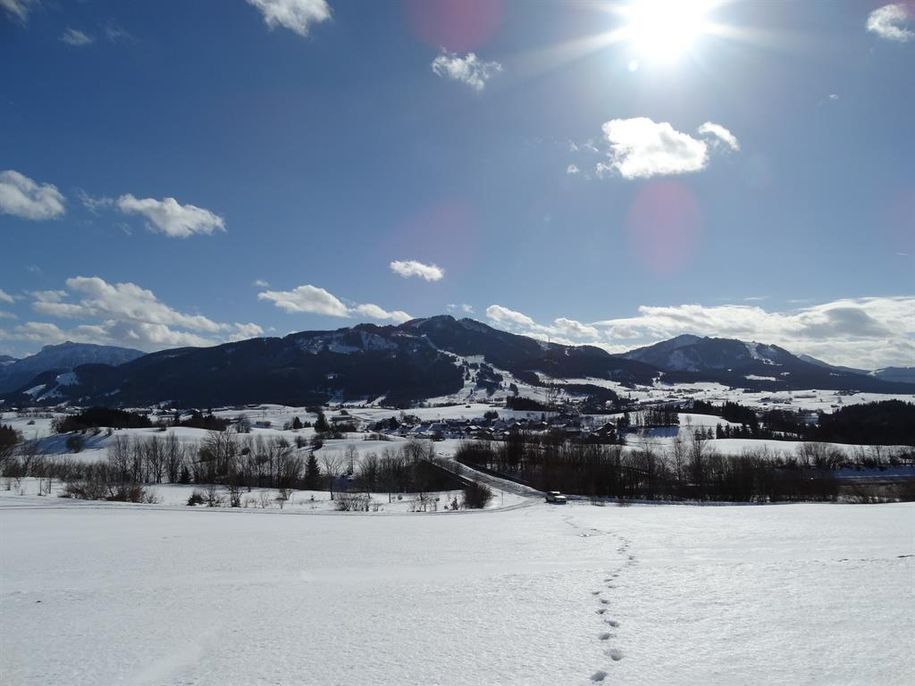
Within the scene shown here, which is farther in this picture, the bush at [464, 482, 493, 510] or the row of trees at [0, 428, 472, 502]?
the row of trees at [0, 428, 472, 502]

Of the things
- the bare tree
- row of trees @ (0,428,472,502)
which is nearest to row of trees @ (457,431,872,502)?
row of trees @ (0,428,472,502)

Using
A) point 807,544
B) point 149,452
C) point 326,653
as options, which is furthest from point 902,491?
point 149,452

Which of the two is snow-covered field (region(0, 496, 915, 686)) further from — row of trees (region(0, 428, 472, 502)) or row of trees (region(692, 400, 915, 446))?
row of trees (region(692, 400, 915, 446))

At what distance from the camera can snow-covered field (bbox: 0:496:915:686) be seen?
5402 mm

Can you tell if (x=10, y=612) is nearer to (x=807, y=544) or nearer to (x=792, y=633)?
(x=792, y=633)

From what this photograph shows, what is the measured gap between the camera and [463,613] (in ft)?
23.4

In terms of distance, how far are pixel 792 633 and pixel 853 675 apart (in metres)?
1.14

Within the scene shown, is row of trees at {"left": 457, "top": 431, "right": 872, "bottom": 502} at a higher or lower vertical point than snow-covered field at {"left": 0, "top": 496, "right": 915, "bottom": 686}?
lower

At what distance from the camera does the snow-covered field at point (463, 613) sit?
5.40 m

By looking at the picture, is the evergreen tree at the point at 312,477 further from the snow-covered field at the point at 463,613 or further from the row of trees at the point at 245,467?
the snow-covered field at the point at 463,613

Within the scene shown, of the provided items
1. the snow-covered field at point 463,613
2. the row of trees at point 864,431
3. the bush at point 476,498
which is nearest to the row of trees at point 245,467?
the bush at point 476,498

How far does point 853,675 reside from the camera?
16.4 feet

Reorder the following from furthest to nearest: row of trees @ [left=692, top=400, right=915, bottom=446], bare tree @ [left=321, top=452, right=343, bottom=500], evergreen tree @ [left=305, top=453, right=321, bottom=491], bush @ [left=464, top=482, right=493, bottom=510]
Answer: row of trees @ [left=692, top=400, right=915, bottom=446] → bare tree @ [left=321, top=452, right=343, bottom=500] → evergreen tree @ [left=305, top=453, right=321, bottom=491] → bush @ [left=464, top=482, right=493, bottom=510]

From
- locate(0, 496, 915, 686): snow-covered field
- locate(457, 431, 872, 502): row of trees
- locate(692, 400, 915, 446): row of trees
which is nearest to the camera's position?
locate(0, 496, 915, 686): snow-covered field
